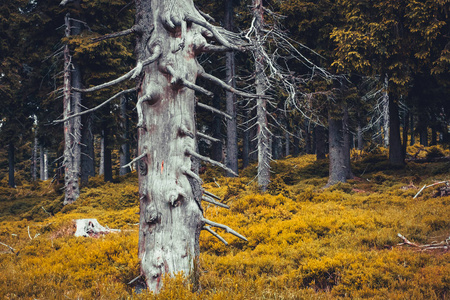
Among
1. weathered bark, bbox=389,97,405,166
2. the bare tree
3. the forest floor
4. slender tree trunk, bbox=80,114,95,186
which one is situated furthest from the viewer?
slender tree trunk, bbox=80,114,95,186

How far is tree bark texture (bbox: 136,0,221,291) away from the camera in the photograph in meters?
3.37


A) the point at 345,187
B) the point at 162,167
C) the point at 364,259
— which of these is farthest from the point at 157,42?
the point at 345,187

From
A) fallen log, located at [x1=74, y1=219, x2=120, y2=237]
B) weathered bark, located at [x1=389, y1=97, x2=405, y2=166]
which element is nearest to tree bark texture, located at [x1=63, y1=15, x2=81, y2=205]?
fallen log, located at [x1=74, y1=219, x2=120, y2=237]

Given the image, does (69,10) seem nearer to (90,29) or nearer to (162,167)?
(90,29)

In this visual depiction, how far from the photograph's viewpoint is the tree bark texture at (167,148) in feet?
11.0

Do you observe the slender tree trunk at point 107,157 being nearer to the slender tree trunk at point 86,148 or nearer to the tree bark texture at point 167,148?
the slender tree trunk at point 86,148

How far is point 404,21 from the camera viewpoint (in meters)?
12.7

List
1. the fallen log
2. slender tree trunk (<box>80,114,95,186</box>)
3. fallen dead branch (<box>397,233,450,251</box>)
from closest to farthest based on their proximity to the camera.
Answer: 1. fallen dead branch (<box>397,233,450,251</box>)
2. the fallen log
3. slender tree trunk (<box>80,114,95,186</box>)

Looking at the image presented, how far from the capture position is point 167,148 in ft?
11.2

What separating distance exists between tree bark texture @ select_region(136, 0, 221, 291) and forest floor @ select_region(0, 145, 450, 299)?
33cm

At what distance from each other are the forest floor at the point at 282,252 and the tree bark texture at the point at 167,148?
1.10ft

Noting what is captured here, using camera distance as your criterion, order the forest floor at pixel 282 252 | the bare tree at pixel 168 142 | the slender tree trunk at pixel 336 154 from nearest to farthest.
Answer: the bare tree at pixel 168 142, the forest floor at pixel 282 252, the slender tree trunk at pixel 336 154

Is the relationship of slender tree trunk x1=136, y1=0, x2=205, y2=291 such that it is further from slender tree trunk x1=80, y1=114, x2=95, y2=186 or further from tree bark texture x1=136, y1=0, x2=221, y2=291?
slender tree trunk x1=80, y1=114, x2=95, y2=186

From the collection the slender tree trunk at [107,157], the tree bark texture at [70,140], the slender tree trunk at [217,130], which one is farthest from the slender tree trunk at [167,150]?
the slender tree trunk at [217,130]
